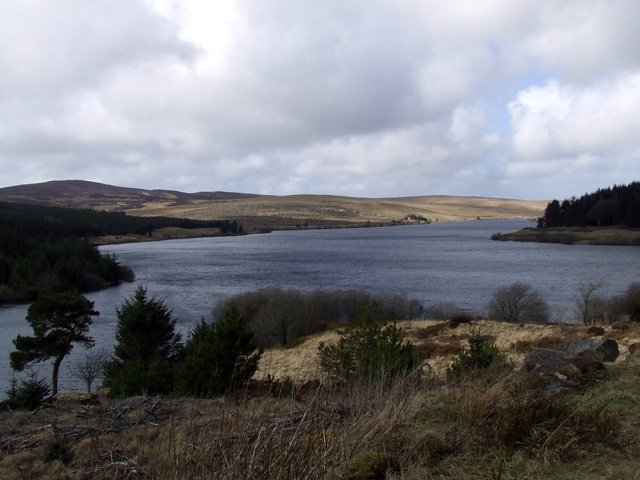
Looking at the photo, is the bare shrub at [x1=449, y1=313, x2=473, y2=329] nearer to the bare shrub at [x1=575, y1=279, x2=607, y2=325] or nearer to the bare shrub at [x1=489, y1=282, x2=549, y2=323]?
the bare shrub at [x1=489, y1=282, x2=549, y2=323]

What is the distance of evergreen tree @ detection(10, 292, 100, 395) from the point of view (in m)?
25.3

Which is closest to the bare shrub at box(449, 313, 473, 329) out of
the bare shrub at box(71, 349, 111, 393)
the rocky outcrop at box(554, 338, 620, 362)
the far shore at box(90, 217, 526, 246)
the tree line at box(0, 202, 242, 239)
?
the bare shrub at box(71, 349, 111, 393)

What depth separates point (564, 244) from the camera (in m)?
92.2

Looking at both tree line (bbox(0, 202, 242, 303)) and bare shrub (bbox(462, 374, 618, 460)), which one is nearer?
bare shrub (bbox(462, 374, 618, 460))

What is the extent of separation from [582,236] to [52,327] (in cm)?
9655

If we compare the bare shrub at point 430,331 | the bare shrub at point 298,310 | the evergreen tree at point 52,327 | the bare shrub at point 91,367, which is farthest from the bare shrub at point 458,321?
the evergreen tree at point 52,327

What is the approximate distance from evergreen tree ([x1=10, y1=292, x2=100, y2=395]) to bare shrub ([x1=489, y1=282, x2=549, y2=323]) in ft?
95.0

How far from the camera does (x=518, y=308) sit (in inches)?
1331

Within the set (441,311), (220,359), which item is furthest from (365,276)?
(220,359)

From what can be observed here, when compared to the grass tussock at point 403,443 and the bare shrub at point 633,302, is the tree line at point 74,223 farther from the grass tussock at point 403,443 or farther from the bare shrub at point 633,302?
the grass tussock at point 403,443

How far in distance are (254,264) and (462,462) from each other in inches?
2626

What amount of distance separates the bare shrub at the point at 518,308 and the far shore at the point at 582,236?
63.5 meters

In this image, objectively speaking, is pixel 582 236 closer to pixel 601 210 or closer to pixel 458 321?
pixel 601 210

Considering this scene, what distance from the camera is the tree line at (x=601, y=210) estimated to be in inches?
3782
